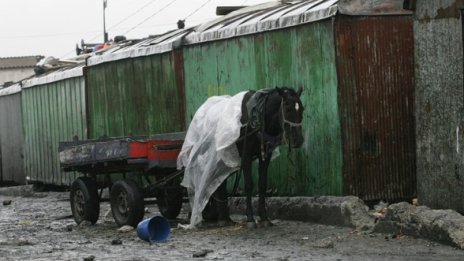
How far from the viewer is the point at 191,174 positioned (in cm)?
1216

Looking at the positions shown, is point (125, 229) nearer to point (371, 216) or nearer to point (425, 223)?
point (371, 216)

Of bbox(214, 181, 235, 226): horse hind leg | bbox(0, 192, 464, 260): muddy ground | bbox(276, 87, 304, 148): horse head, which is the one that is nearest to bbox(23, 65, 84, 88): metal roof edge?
bbox(0, 192, 464, 260): muddy ground

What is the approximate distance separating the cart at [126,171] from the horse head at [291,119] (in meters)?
1.94

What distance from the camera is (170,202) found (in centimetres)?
1380

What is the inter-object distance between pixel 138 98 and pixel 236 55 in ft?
15.0

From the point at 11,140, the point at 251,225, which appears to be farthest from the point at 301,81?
the point at 11,140

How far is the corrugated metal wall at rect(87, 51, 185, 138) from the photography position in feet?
57.1

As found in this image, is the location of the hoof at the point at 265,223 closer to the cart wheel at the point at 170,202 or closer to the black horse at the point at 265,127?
the black horse at the point at 265,127

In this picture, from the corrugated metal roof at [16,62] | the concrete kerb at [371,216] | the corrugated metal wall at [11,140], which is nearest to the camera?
the concrete kerb at [371,216]

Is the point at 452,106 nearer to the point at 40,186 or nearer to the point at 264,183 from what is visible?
the point at 264,183

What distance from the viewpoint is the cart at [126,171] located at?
1253 centimetres

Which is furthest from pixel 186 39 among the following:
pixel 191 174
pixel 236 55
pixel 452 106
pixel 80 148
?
pixel 452 106

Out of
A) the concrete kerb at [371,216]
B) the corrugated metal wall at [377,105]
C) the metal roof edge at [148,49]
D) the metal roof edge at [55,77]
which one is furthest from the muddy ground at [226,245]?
the metal roof edge at [55,77]

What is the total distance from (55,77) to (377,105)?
44.3ft
